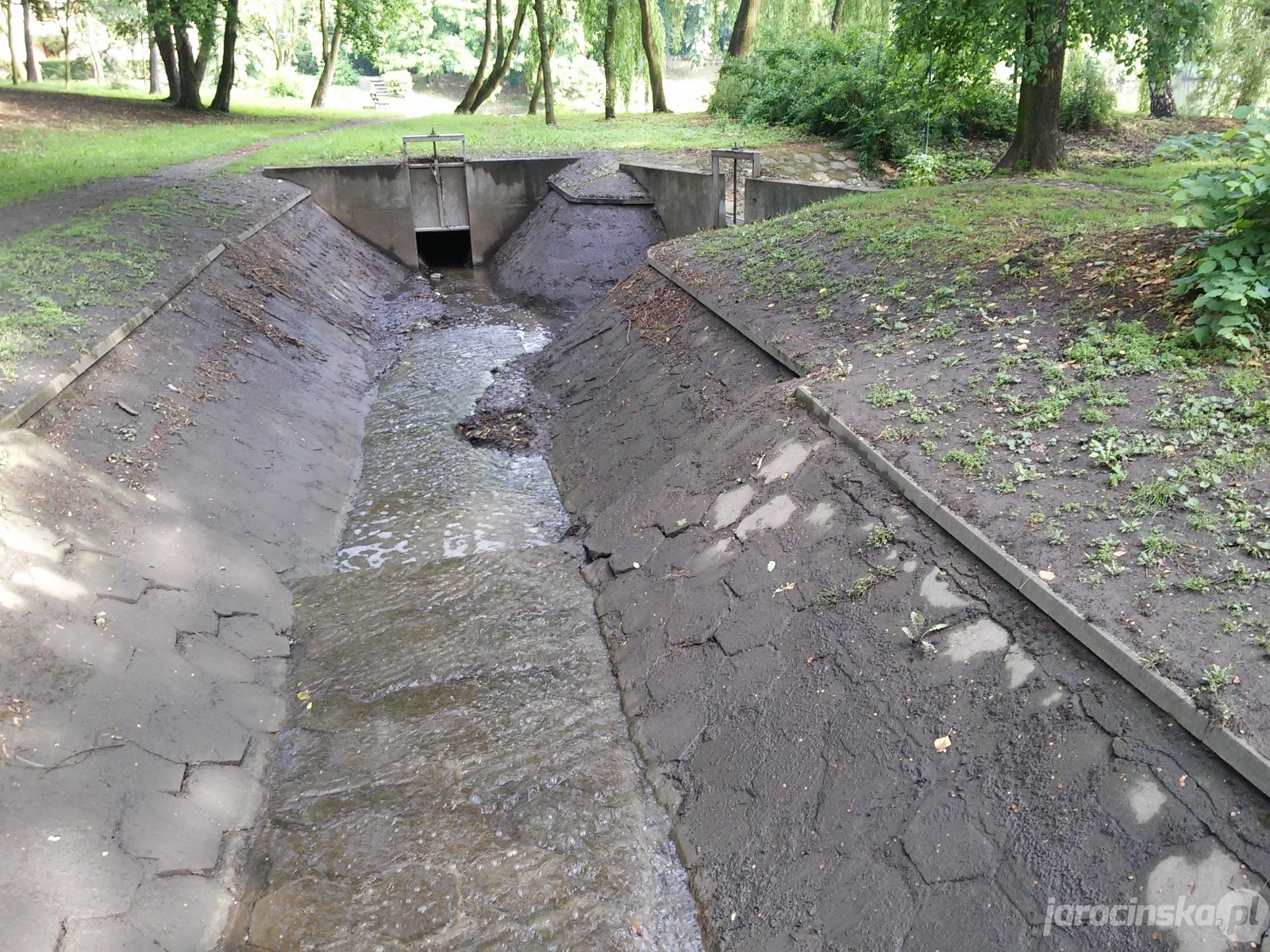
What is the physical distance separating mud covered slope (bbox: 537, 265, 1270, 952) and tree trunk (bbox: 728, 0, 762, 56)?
2260cm

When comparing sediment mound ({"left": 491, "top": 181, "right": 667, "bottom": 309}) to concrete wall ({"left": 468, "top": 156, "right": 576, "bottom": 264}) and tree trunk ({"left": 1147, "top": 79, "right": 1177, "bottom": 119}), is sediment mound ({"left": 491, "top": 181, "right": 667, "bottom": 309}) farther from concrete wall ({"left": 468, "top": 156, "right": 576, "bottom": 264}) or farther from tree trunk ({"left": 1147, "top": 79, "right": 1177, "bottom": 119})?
tree trunk ({"left": 1147, "top": 79, "right": 1177, "bottom": 119})

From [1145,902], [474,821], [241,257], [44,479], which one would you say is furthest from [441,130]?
[1145,902]

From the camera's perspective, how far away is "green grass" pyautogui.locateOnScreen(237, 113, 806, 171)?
20.4 m

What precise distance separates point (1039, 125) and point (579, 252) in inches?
321

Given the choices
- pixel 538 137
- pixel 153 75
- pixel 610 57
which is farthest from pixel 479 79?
pixel 538 137

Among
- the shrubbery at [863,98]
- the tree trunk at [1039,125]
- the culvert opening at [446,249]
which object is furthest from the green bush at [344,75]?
the tree trunk at [1039,125]

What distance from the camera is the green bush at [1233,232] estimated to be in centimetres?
546

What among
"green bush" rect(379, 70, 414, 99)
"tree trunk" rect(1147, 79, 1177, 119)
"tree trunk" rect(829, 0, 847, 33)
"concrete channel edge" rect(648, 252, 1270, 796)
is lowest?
"concrete channel edge" rect(648, 252, 1270, 796)

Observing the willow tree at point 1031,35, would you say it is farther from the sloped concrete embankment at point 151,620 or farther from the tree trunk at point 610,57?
the tree trunk at point 610,57

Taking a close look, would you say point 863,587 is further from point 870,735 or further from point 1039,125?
point 1039,125

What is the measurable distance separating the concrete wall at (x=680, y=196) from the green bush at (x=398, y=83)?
3770 cm

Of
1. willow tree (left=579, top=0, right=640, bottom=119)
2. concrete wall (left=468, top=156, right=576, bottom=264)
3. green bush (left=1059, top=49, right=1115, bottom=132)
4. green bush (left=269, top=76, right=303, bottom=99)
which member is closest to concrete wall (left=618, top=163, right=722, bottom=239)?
concrete wall (left=468, top=156, right=576, bottom=264)

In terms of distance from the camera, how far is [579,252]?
17.2 meters

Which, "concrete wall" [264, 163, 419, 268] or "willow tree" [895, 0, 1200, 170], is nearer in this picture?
"willow tree" [895, 0, 1200, 170]
